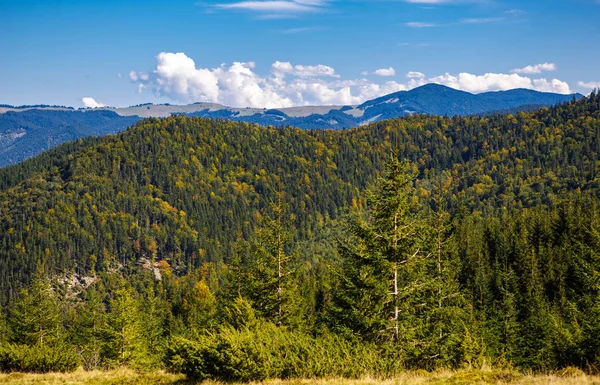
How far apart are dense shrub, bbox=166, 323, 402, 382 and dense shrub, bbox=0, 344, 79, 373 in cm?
795

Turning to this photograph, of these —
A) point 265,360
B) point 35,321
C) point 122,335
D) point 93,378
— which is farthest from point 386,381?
point 35,321

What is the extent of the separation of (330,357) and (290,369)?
1694 millimetres

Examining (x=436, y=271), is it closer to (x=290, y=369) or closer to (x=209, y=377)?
(x=290, y=369)

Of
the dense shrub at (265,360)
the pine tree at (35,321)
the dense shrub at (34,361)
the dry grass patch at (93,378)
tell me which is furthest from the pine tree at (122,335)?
the dense shrub at (265,360)

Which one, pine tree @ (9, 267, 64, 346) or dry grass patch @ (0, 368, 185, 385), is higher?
dry grass patch @ (0, 368, 185, 385)

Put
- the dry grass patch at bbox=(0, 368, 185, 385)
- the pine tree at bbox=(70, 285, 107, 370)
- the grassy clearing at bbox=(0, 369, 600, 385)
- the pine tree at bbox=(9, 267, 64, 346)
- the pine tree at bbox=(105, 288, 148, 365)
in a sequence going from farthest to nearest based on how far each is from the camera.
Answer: the pine tree at bbox=(70, 285, 107, 370)
the pine tree at bbox=(9, 267, 64, 346)
the pine tree at bbox=(105, 288, 148, 365)
the dry grass patch at bbox=(0, 368, 185, 385)
the grassy clearing at bbox=(0, 369, 600, 385)

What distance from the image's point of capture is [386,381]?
54.7 feet

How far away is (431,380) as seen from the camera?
1672cm

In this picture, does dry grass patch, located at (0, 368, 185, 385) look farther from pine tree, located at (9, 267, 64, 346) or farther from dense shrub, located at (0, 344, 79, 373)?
pine tree, located at (9, 267, 64, 346)

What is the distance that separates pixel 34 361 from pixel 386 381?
1759cm

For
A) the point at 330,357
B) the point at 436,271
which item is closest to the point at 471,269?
the point at 436,271

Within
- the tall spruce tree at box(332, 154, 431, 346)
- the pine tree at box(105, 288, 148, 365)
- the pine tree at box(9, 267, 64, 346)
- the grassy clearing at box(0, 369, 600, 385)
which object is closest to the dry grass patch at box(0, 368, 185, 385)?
the grassy clearing at box(0, 369, 600, 385)

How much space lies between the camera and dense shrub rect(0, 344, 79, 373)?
2275 cm

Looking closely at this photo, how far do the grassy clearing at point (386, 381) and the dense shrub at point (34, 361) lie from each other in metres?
1.60
